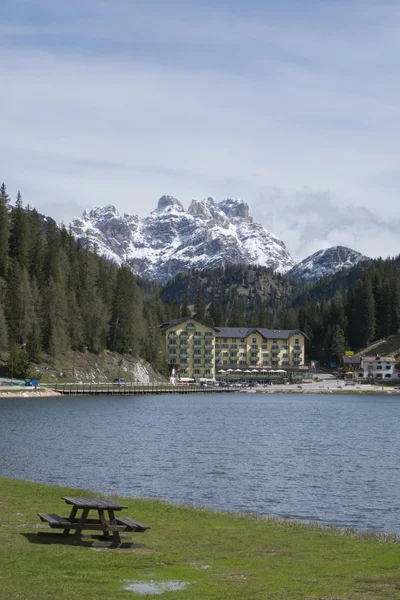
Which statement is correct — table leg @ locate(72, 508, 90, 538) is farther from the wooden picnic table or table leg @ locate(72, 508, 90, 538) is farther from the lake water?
the lake water

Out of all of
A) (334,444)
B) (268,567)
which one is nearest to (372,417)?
(334,444)

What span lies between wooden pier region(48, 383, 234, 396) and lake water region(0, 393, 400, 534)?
37.6 metres

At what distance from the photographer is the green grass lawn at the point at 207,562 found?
15109mm

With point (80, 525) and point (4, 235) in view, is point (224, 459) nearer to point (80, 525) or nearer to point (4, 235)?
point (80, 525)

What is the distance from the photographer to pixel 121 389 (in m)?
150

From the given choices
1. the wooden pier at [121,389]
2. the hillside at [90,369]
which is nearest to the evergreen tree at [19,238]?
the hillside at [90,369]

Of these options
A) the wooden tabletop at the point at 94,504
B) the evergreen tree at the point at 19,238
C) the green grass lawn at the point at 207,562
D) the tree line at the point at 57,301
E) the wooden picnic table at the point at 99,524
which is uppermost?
the evergreen tree at the point at 19,238

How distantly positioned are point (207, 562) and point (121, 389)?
133m

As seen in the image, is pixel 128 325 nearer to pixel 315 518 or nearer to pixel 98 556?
pixel 315 518

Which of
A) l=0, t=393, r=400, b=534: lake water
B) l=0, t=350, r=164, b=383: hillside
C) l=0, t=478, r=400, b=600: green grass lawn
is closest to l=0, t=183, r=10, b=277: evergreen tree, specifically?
l=0, t=350, r=164, b=383: hillside

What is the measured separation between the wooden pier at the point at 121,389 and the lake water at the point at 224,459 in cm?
3762

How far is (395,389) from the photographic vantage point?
623 feet

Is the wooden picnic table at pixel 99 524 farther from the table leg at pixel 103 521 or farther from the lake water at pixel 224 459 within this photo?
the lake water at pixel 224 459

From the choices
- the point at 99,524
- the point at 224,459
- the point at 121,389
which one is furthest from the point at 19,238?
the point at 99,524
